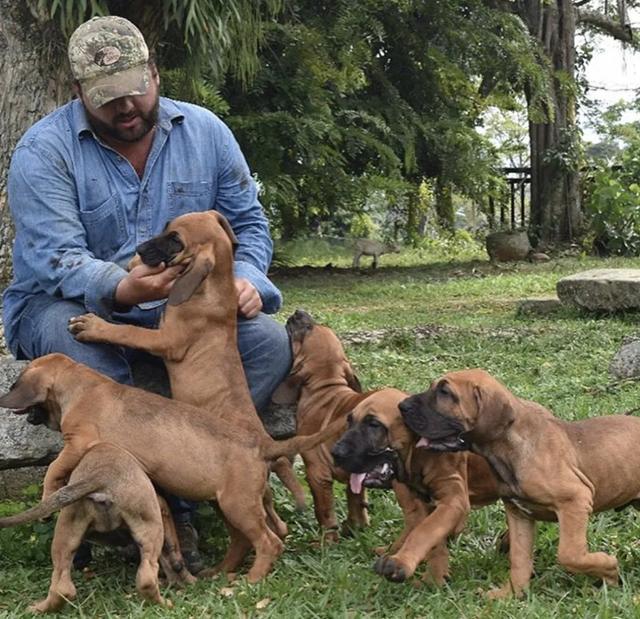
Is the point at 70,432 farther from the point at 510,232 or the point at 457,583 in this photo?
the point at 510,232

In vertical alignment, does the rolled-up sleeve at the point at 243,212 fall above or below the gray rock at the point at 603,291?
above

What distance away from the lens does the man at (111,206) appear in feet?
15.9

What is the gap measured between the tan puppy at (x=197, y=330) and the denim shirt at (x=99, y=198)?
175 millimetres

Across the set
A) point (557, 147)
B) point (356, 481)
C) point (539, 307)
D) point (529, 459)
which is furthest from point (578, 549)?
point (557, 147)

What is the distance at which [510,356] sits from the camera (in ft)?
30.5

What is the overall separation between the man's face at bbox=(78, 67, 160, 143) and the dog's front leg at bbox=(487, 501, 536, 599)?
222 centimetres

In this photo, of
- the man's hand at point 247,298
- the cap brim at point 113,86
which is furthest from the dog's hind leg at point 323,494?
the cap brim at point 113,86

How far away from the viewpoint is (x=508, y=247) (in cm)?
1939

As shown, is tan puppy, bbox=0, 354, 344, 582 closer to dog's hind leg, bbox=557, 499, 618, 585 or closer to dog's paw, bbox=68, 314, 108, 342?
dog's paw, bbox=68, 314, 108, 342

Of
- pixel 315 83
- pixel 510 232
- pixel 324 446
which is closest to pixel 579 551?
pixel 324 446

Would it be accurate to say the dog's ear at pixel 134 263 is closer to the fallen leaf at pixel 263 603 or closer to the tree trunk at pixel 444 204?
the fallen leaf at pixel 263 603

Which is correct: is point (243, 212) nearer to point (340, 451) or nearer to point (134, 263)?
point (134, 263)

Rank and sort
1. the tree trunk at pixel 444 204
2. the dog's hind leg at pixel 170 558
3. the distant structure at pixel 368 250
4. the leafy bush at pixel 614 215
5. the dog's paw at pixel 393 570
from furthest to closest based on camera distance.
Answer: the distant structure at pixel 368 250, the leafy bush at pixel 614 215, the tree trunk at pixel 444 204, the dog's hind leg at pixel 170 558, the dog's paw at pixel 393 570

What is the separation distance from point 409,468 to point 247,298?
1.11 meters
